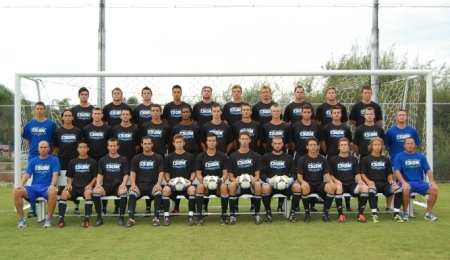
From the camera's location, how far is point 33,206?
27.6 feet

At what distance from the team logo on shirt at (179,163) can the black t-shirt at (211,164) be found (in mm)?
189

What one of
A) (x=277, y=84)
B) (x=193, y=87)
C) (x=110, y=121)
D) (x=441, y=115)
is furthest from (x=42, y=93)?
(x=441, y=115)

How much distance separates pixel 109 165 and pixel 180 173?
3.38 feet

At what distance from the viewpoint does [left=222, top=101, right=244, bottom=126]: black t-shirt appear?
845 cm

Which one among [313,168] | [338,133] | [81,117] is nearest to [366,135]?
[338,133]

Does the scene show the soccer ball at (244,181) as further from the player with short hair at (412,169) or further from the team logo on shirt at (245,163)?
the player with short hair at (412,169)

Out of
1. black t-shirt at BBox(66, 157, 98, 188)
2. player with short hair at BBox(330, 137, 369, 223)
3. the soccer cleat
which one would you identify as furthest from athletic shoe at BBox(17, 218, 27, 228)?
player with short hair at BBox(330, 137, 369, 223)

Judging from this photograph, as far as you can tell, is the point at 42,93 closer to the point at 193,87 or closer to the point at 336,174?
the point at 193,87

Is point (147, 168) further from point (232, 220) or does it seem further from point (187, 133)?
point (232, 220)

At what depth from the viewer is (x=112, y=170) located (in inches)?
298

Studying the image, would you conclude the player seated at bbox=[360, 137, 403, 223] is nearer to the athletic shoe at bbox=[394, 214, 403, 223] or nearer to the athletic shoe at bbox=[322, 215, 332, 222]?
the athletic shoe at bbox=[394, 214, 403, 223]

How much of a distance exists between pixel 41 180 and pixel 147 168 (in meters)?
1.55

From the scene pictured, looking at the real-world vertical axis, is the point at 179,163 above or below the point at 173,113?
below

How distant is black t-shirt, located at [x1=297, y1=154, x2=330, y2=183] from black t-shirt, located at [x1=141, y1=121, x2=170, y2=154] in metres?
2.08
